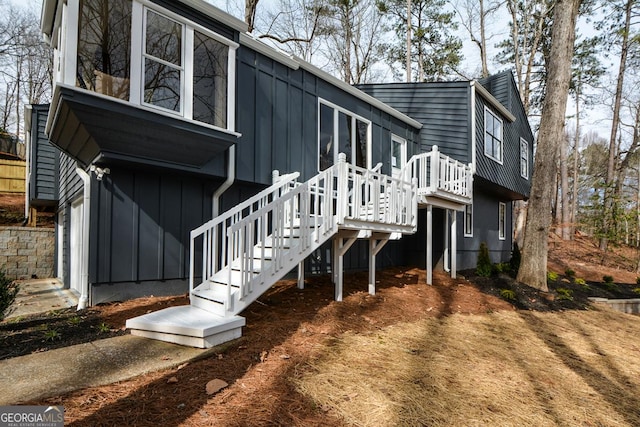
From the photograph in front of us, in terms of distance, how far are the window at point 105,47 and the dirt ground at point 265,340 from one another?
299 cm

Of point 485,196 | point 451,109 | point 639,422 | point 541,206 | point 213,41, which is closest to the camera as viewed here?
point 639,422

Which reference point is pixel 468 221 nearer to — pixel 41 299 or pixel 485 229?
pixel 485 229

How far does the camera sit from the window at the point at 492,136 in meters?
11.3

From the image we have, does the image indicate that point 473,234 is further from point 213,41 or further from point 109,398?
point 109,398

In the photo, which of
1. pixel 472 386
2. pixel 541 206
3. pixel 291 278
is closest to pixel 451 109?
pixel 541 206

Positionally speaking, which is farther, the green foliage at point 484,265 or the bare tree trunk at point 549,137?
the green foliage at point 484,265

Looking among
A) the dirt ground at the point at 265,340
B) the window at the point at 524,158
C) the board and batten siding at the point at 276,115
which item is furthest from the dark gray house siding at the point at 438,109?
the window at the point at 524,158

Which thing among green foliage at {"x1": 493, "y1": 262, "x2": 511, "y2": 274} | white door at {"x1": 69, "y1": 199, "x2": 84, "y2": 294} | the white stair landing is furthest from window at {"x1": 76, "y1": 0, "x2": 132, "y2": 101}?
green foliage at {"x1": 493, "y1": 262, "x2": 511, "y2": 274}

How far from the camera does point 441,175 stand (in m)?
7.95

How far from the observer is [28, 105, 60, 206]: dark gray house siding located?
31.0 feet

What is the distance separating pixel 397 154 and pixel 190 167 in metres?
6.63

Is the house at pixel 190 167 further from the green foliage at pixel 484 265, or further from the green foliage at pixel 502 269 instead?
the green foliage at pixel 502 269

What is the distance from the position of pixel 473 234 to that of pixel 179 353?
35.5 ft

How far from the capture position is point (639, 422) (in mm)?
2779
